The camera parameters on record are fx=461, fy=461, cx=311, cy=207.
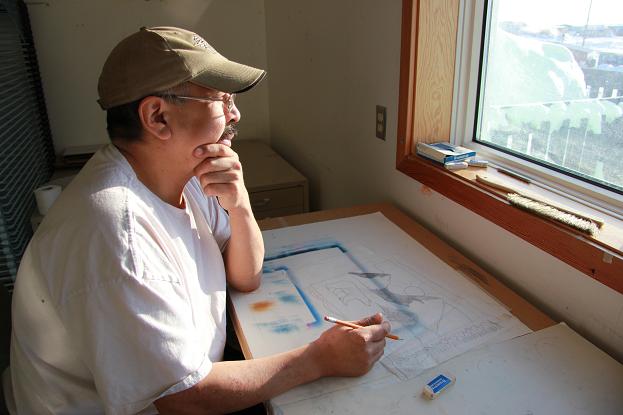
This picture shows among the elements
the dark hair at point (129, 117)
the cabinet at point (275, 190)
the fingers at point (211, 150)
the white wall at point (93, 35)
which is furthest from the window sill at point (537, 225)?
the white wall at point (93, 35)

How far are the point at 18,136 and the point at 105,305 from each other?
4.82 ft

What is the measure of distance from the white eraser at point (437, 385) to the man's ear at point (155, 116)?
2.05ft

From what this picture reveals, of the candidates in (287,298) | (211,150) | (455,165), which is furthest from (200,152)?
(455,165)

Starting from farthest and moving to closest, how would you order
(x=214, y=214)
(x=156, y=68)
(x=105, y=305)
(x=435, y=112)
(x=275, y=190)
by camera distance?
1. (x=275, y=190)
2. (x=435, y=112)
3. (x=214, y=214)
4. (x=156, y=68)
5. (x=105, y=305)

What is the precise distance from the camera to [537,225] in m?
0.94

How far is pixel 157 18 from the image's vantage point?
2.45 meters

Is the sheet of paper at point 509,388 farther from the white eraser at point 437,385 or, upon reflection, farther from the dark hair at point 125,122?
the dark hair at point 125,122

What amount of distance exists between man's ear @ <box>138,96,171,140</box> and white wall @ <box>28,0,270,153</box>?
1.91 m

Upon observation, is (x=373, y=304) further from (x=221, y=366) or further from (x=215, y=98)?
(x=215, y=98)

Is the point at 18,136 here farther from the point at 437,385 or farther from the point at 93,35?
the point at 437,385

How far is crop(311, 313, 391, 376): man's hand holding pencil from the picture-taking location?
80 cm

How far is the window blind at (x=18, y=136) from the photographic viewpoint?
148 centimetres

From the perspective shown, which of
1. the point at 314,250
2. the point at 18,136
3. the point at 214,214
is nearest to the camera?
the point at 214,214

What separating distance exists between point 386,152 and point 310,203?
2.82 feet
